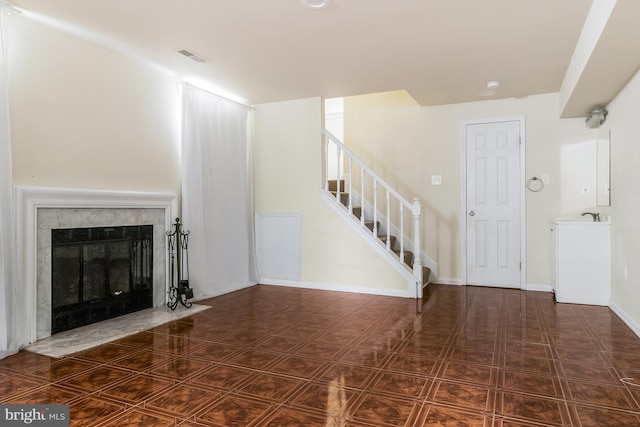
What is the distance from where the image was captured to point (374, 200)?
4.80 metres

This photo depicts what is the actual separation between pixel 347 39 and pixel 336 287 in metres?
2.90

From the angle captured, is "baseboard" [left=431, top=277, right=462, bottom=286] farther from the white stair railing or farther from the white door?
the white stair railing

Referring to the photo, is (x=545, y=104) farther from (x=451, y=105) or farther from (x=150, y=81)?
(x=150, y=81)

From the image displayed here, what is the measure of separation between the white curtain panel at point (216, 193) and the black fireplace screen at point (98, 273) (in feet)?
1.73

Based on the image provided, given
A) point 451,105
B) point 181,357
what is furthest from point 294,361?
point 451,105

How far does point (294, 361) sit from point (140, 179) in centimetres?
242

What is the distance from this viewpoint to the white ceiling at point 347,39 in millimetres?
2744

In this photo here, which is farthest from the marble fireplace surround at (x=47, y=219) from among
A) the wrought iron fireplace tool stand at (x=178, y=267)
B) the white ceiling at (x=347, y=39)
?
the white ceiling at (x=347, y=39)

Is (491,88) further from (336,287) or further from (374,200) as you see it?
(336,287)

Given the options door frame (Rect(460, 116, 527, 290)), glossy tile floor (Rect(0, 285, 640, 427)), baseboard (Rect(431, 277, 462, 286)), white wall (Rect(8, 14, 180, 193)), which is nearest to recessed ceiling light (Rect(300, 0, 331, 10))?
white wall (Rect(8, 14, 180, 193))

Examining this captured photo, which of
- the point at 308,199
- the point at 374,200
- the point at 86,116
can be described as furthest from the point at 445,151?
the point at 86,116

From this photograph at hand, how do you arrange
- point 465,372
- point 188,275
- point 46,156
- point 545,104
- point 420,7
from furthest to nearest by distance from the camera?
point 545,104, point 188,275, point 46,156, point 420,7, point 465,372

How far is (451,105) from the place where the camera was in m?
5.26

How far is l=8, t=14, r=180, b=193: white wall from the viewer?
2896 millimetres
